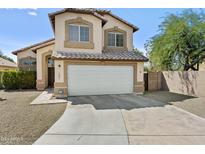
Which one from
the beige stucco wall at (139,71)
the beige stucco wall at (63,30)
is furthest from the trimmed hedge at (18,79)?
Result: the beige stucco wall at (139,71)

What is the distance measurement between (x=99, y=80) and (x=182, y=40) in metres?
8.93

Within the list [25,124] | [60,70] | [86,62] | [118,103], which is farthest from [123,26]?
[25,124]

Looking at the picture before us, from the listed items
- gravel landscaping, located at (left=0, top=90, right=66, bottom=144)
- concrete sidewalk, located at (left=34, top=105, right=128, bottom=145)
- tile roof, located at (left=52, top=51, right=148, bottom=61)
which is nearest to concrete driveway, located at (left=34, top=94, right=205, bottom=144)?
concrete sidewalk, located at (left=34, top=105, right=128, bottom=145)

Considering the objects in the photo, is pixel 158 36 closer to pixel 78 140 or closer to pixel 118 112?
pixel 118 112

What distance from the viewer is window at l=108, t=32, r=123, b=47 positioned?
16.5m

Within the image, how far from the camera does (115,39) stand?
16.7 metres

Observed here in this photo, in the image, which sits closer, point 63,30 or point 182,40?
point 63,30

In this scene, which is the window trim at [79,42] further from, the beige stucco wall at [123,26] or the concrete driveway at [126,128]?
the concrete driveway at [126,128]

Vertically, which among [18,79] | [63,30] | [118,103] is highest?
[63,30]

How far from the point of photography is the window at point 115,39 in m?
16.5

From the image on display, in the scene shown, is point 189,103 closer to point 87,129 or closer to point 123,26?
point 87,129

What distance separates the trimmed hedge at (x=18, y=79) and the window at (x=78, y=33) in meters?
7.99
